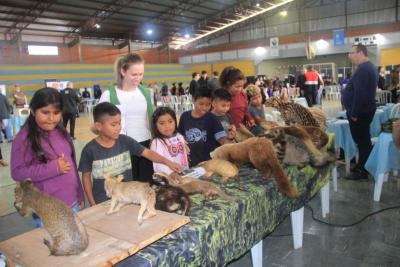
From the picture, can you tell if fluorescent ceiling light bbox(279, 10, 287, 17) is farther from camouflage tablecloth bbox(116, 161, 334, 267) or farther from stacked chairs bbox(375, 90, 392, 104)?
camouflage tablecloth bbox(116, 161, 334, 267)

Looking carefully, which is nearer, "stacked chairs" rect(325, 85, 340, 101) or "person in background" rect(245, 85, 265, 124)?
"person in background" rect(245, 85, 265, 124)

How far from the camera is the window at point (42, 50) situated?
20.6m

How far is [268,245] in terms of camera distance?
2.69 m

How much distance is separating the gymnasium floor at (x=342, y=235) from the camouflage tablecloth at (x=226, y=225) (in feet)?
1.81

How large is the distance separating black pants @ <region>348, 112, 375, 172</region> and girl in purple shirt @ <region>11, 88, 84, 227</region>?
3675 mm

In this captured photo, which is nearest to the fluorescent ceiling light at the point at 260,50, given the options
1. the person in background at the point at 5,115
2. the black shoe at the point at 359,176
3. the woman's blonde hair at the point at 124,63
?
the person in background at the point at 5,115

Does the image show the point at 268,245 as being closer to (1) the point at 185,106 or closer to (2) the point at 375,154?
(2) the point at 375,154

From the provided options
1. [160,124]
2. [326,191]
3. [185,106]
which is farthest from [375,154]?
Result: [185,106]

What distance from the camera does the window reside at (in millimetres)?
20567

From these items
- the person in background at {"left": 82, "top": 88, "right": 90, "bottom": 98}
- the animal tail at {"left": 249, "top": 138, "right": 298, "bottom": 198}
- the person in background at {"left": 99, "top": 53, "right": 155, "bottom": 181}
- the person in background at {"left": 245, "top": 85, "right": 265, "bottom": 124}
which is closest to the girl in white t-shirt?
the person in background at {"left": 99, "top": 53, "right": 155, "bottom": 181}

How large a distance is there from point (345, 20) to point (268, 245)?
921 inches

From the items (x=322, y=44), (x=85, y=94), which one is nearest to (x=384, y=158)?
(x=85, y=94)

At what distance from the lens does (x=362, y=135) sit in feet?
13.9

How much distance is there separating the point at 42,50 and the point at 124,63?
21.6 meters
